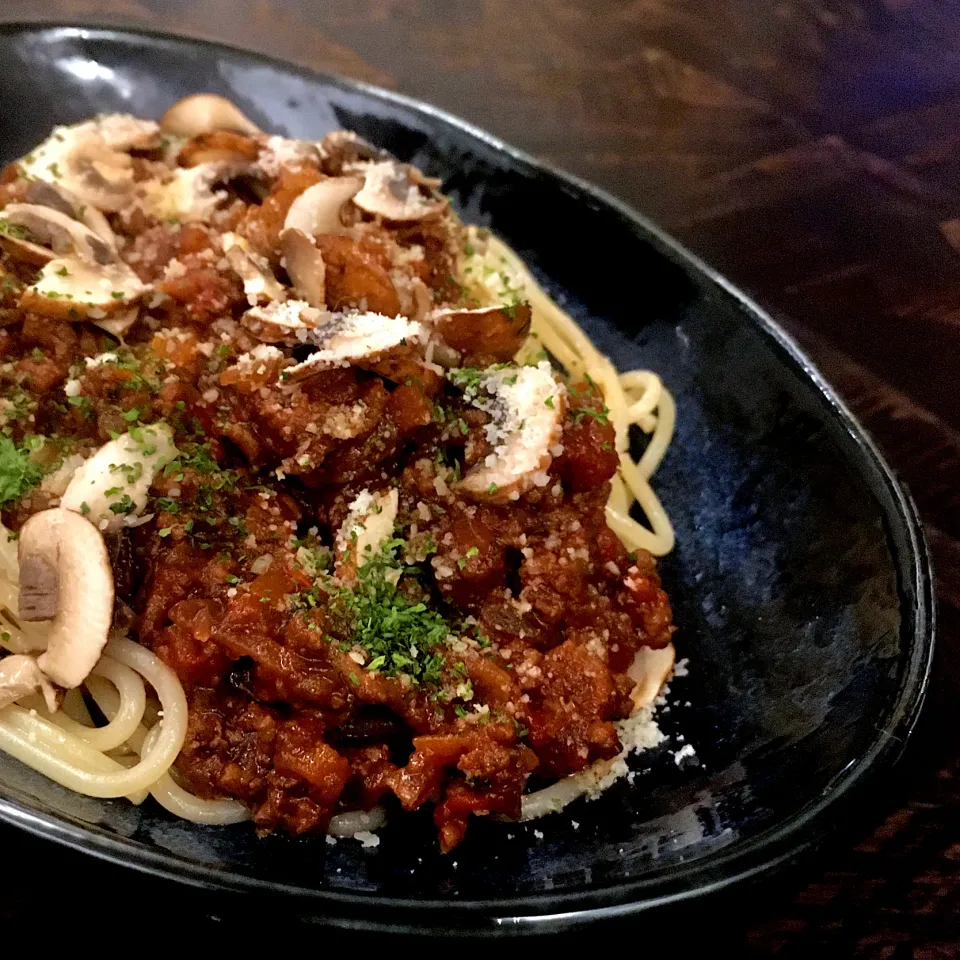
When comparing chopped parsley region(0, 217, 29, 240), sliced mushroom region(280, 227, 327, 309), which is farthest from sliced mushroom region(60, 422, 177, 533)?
chopped parsley region(0, 217, 29, 240)

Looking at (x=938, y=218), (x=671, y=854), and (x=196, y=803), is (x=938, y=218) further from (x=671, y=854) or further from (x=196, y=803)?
(x=196, y=803)

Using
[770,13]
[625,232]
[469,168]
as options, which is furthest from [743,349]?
[770,13]

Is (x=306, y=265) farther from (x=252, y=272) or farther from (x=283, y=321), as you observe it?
(x=283, y=321)

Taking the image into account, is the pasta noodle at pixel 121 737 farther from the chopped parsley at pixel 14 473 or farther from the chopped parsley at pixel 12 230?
the chopped parsley at pixel 12 230

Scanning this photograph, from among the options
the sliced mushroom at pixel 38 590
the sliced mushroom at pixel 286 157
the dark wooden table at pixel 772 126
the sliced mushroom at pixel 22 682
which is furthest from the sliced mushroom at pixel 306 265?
the dark wooden table at pixel 772 126

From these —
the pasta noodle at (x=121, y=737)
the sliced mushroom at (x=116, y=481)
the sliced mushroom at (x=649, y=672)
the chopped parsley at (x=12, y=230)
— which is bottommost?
the pasta noodle at (x=121, y=737)

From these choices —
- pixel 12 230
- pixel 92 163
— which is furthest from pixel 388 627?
pixel 92 163

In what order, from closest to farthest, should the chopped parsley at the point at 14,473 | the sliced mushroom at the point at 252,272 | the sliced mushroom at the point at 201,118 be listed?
the chopped parsley at the point at 14,473
the sliced mushroom at the point at 252,272
the sliced mushroom at the point at 201,118
